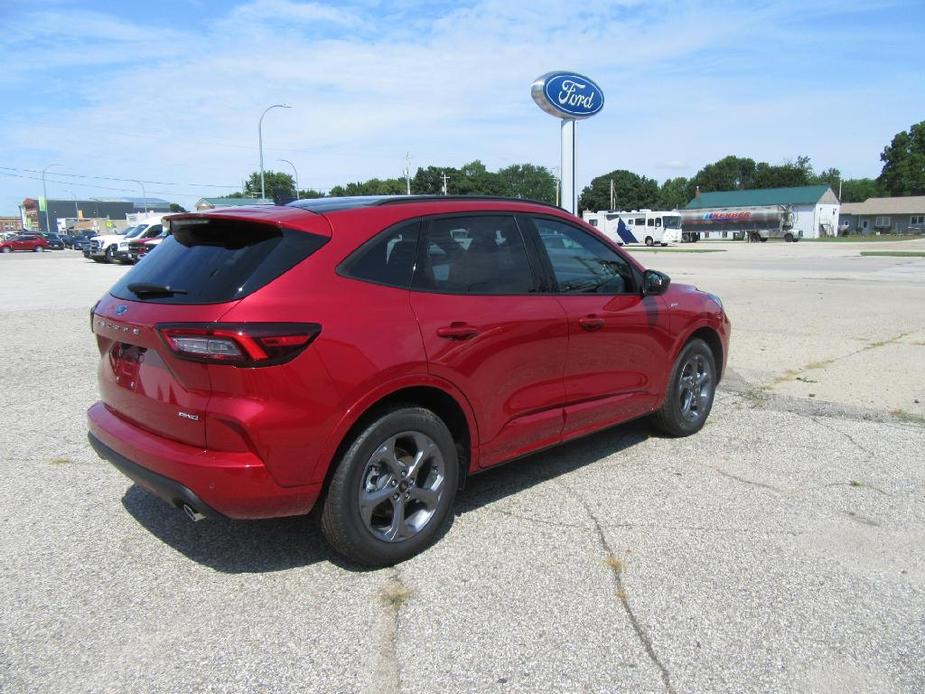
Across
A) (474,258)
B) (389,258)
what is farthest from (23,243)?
(389,258)

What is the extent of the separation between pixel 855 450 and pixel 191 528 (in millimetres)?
4570

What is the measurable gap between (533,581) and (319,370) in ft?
4.54

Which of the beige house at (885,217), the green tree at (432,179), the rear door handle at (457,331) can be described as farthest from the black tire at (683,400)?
the beige house at (885,217)

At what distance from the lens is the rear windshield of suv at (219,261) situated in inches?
120

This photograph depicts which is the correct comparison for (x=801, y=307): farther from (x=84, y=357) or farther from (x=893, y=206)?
(x=893, y=206)

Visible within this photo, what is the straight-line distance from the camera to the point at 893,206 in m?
102

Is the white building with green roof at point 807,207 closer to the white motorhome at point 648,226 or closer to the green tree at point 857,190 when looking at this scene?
the white motorhome at point 648,226

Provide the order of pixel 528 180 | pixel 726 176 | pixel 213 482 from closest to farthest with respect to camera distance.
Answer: pixel 213 482, pixel 726 176, pixel 528 180

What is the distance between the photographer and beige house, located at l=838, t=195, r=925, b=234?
99.6 meters

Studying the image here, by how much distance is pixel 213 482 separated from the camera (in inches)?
115

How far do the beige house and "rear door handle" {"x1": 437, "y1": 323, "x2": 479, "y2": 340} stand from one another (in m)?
110

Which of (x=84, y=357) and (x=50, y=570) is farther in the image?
(x=84, y=357)

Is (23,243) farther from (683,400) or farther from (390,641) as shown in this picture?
(390,641)

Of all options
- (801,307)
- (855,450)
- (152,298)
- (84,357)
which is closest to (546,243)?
(152,298)
